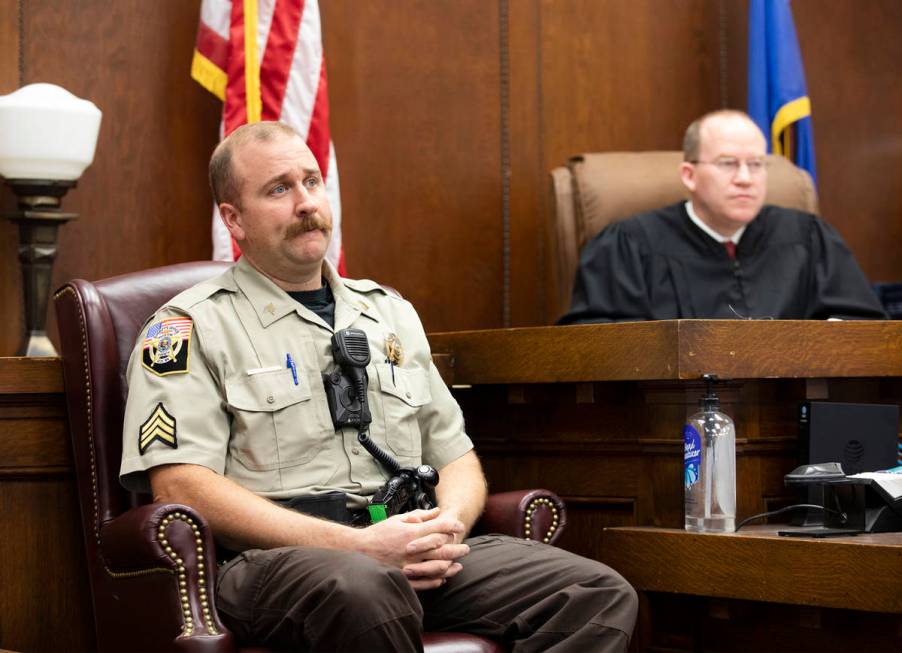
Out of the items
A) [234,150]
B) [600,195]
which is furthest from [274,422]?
[600,195]

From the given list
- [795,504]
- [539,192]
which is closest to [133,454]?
[795,504]

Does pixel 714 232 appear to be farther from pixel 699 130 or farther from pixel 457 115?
pixel 457 115

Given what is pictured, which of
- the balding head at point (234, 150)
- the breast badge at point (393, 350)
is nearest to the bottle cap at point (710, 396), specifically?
the breast badge at point (393, 350)

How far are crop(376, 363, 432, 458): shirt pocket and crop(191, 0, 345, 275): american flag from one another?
116 centimetres

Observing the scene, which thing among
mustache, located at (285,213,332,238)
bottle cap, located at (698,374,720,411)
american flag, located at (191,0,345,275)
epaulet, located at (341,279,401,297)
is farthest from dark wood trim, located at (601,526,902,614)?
american flag, located at (191,0,345,275)

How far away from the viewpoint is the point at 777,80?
4.71 m

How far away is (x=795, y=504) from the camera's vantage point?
2.87m

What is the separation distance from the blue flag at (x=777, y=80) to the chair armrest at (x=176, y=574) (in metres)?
3.18

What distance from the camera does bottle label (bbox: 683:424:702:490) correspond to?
2715 mm

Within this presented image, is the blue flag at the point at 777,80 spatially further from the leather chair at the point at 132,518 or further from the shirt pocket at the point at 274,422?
the shirt pocket at the point at 274,422

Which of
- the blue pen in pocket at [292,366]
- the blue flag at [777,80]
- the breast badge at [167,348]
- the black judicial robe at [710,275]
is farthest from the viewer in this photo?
the blue flag at [777,80]

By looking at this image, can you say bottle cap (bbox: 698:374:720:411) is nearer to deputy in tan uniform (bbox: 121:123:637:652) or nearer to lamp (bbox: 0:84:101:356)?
deputy in tan uniform (bbox: 121:123:637:652)

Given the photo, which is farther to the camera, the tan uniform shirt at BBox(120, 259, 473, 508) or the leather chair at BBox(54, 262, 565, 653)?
the tan uniform shirt at BBox(120, 259, 473, 508)

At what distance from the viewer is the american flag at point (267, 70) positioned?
3693 mm
